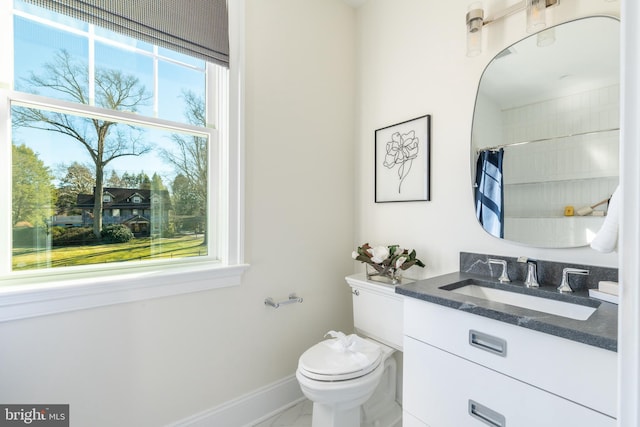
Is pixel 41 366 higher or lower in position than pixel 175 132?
lower

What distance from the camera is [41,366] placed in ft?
3.99

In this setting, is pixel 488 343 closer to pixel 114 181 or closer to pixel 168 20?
pixel 114 181

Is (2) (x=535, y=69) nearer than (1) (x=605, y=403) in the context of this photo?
No

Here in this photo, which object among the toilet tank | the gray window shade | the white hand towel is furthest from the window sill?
the white hand towel

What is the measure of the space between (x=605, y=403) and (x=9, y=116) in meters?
2.21

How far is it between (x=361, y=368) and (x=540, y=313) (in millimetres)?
793

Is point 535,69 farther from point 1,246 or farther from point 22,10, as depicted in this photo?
point 1,246

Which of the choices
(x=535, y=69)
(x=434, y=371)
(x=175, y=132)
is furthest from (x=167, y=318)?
(x=535, y=69)

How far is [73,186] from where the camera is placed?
1.35 metres

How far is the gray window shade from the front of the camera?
4.17ft

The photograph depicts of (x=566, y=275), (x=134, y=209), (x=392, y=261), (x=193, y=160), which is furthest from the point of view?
(x=392, y=261)

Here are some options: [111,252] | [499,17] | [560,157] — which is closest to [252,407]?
[111,252]

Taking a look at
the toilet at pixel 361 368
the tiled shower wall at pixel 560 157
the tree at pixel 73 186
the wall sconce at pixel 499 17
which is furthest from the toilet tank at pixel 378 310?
the tree at pixel 73 186

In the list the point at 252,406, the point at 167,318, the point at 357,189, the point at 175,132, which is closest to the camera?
the point at 167,318
